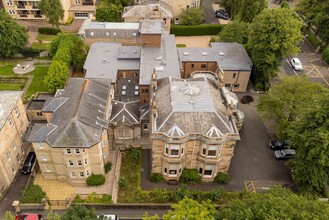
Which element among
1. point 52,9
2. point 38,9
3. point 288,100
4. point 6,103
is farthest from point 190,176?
point 38,9

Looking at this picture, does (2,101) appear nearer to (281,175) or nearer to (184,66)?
(184,66)

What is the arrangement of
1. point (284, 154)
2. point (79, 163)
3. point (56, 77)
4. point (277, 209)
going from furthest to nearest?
point (56, 77) < point (284, 154) < point (79, 163) < point (277, 209)

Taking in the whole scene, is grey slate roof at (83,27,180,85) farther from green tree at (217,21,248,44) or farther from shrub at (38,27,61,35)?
shrub at (38,27,61,35)

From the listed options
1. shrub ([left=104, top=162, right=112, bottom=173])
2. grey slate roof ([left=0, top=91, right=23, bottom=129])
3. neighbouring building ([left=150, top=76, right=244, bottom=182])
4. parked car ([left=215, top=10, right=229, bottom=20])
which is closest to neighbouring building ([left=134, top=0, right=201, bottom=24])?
parked car ([left=215, top=10, right=229, bottom=20])

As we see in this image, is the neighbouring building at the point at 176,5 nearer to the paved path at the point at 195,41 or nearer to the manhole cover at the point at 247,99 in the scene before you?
the paved path at the point at 195,41

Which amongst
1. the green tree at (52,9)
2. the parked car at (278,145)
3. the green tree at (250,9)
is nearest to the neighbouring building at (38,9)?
the green tree at (52,9)

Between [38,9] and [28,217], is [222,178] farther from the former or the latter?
[38,9]
